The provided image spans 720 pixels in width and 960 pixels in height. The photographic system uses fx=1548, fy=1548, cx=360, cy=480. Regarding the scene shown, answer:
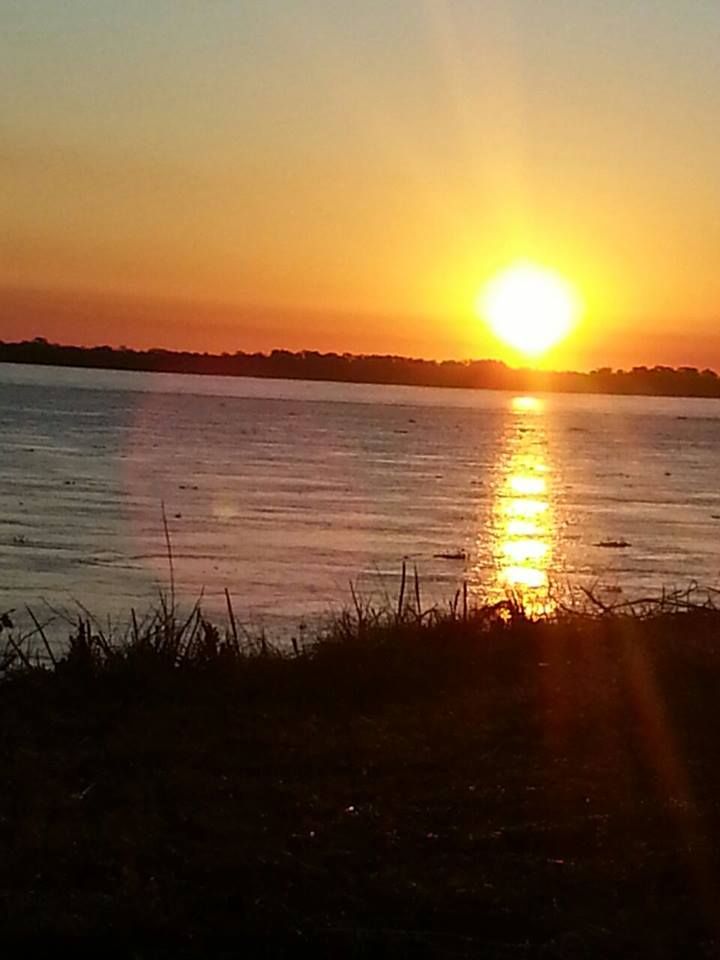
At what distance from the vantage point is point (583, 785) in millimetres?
6504

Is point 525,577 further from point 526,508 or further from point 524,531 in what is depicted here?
point 526,508

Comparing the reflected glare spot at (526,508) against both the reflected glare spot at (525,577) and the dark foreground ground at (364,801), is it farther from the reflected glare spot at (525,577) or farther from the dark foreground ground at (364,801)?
the dark foreground ground at (364,801)

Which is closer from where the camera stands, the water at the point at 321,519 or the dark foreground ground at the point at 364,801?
the dark foreground ground at the point at 364,801

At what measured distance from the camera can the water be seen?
70.9 ft

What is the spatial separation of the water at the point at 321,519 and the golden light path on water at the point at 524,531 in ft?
0.32

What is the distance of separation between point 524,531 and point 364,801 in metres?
27.1

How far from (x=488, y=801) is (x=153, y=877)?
60.1 inches

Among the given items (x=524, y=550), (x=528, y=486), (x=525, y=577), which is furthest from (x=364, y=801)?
(x=528, y=486)

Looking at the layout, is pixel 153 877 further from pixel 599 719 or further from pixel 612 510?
pixel 612 510

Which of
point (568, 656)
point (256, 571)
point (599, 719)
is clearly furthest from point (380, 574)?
point (599, 719)

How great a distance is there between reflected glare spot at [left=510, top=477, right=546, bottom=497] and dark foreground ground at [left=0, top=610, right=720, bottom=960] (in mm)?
38397

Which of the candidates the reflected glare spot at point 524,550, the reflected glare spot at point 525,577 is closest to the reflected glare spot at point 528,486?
the reflected glare spot at point 524,550

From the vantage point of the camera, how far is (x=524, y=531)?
1304 inches

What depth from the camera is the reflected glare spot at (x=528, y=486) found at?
4809 centimetres
